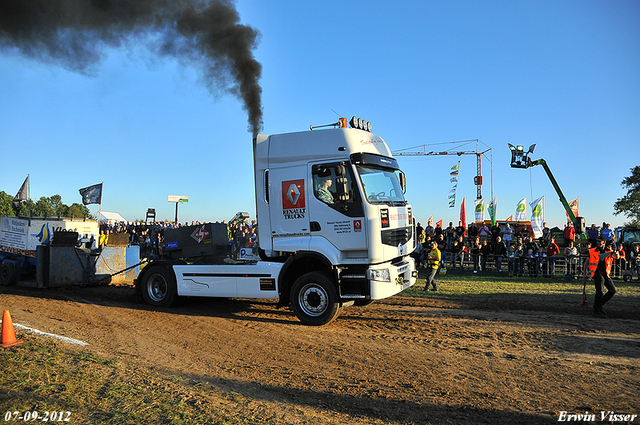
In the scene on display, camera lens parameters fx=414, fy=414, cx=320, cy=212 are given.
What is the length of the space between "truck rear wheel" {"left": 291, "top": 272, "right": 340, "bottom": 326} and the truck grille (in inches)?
52.4

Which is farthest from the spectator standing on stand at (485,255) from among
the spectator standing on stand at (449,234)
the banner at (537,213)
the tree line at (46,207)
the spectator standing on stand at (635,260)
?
the tree line at (46,207)

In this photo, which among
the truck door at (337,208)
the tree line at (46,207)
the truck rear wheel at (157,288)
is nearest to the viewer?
the truck door at (337,208)

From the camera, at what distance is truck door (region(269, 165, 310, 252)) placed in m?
8.00

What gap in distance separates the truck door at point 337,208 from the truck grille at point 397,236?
43cm

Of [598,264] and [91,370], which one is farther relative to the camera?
[598,264]

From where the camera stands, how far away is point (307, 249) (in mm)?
7891

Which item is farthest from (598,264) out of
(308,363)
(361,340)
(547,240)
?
(547,240)

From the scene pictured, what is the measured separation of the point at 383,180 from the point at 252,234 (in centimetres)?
301

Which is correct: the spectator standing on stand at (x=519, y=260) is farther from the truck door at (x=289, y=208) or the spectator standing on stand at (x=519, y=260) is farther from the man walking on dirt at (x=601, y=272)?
the truck door at (x=289, y=208)

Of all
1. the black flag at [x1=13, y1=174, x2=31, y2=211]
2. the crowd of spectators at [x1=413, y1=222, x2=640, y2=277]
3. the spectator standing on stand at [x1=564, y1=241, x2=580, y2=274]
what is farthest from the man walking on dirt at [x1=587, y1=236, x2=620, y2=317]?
the black flag at [x1=13, y1=174, x2=31, y2=211]

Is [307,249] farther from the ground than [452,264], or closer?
farther from the ground

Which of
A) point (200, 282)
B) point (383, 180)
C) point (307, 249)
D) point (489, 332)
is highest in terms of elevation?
point (383, 180)

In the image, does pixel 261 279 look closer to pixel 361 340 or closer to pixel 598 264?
pixel 361 340

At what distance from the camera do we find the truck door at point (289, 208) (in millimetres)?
7996
